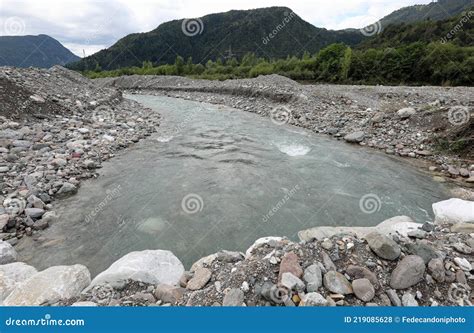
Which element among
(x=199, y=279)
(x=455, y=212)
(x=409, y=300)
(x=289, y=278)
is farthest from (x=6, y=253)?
(x=455, y=212)

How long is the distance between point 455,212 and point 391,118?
690 cm

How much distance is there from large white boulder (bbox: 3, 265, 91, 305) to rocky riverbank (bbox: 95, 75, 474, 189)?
8308mm

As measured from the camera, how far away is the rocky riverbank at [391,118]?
7988mm

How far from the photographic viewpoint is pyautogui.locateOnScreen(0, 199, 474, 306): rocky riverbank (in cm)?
264

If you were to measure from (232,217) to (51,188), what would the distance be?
4.00 m

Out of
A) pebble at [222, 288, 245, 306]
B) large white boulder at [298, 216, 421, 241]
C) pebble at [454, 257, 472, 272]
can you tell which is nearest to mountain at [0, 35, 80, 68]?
large white boulder at [298, 216, 421, 241]

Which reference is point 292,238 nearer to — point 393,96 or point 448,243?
point 448,243

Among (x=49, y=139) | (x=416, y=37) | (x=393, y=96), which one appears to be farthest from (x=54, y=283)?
(x=416, y=37)

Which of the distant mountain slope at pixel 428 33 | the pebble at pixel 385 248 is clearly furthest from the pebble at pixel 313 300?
the distant mountain slope at pixel 428 33

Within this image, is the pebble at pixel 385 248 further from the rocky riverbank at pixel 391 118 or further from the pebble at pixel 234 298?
the rocky riverbank at pixel 391 118

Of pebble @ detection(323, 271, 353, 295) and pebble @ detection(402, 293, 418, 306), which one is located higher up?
pebble @ detection(323, 271, 353, 295)

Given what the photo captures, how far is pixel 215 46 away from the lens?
125375mm

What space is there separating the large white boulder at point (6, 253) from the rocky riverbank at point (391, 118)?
9.25 m

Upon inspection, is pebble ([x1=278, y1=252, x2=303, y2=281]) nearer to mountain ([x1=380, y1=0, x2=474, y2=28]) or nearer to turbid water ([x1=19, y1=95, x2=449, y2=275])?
turbid water ([x1=19, y1=95, x2=449, y2=275])
